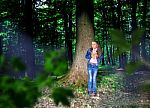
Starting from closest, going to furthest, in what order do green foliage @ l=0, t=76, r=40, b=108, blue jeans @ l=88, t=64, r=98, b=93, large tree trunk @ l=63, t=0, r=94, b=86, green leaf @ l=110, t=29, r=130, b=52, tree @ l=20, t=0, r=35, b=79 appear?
1. green foliage @ l=0, t=76, r=40, b=108
2. green leaf @ l=110, t=29, r=130, b=52
3. blue jeans @ l=88, t=64, r=98, b=93
4. large tree trunk @ l=63, t=0, r=94, b=86
5. tree @ l=20, t=0, r=35, b=79

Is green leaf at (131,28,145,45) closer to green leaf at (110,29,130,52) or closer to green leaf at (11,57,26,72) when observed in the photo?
green leaf at (110,29,130,52)

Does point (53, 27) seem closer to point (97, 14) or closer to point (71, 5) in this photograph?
point (97, 14)

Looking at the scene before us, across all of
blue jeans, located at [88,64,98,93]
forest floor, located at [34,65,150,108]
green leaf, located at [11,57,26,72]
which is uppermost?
green leaf, located at [11,57,26,72]

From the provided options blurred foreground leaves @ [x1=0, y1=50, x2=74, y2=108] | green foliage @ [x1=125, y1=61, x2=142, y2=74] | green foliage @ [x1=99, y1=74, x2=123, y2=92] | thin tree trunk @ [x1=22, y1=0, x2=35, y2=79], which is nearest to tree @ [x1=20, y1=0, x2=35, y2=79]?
thin tree trunk @ [x1=22, y1=0, x2=35, y2=79]

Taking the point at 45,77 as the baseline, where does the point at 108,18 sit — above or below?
above

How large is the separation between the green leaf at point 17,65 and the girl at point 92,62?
12.5 metres

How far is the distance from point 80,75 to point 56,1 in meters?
13.0

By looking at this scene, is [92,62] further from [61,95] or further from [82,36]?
[61,95]

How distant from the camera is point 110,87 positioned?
15328mm

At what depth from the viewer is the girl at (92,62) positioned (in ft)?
44.6

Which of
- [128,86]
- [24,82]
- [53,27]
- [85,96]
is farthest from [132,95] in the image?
[53,27]

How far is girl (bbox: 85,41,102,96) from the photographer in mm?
13602

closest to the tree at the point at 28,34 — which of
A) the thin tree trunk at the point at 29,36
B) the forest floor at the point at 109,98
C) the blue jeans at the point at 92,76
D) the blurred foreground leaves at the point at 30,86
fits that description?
the thin tree trunk at the point at 29,36

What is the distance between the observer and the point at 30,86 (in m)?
1.08
